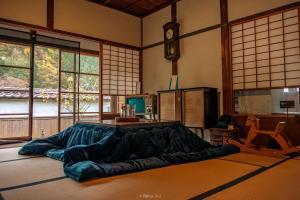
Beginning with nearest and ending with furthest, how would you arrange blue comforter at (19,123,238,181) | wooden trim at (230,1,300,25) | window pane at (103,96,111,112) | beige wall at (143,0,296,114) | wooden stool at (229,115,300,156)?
blue comforter at (19,123,238,181), wooden stool at (229,115,300,156), wooden trim at (230,1,300,25), beige wall at (143,0,296,114), window pane at (103,96,111,112)

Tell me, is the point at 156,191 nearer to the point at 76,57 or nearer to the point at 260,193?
the point at 260,193

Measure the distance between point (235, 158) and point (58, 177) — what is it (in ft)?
7.31

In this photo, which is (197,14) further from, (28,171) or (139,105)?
(28,171)

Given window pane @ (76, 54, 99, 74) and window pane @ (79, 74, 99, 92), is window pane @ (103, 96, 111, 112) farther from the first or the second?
window pane @ (76, 54, 99, 74)

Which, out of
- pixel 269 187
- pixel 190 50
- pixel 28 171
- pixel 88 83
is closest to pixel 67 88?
pixel 88 83

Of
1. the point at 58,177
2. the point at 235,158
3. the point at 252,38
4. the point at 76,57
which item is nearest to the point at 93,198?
the point at 58,177

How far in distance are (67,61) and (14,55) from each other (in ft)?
3.92

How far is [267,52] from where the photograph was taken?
4156 mm

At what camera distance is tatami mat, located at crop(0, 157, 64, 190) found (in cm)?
214

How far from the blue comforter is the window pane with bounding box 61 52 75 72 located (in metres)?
2.61

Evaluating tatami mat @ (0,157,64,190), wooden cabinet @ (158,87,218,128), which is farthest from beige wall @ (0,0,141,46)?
tatami mat @ (0,157,64,190)

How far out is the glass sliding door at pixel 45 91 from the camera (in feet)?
20.0

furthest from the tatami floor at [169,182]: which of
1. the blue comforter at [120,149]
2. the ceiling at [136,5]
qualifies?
the ceiling at [136,5]

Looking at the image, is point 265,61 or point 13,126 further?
point 13,126
